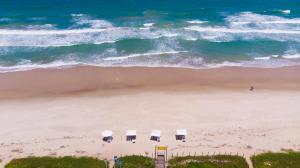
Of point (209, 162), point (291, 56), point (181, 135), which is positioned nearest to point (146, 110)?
point (181, 135)

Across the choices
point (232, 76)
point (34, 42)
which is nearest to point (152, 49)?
point (232, 76)

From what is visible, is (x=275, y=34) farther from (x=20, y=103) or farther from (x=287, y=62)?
(x=20, y=103)

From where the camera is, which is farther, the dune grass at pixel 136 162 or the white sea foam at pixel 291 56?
the white sea foam at pixel 291 56

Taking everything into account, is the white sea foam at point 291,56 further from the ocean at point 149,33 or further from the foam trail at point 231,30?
the foam trail at point 231,30

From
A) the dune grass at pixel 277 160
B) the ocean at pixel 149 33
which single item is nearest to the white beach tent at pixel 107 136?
the dune grass at pixel 277 160

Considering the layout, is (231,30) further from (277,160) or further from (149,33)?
(277,160)
